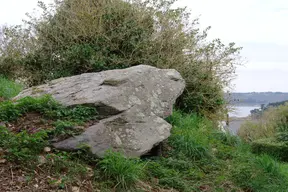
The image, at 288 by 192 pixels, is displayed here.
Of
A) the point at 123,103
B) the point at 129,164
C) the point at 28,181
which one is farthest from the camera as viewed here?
the point at 123,103

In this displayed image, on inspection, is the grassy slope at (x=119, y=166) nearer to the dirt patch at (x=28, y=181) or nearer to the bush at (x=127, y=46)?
the dirt patch at (x=28, y=181)

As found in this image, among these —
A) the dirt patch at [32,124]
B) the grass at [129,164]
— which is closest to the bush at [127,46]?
the grass at [129,164]

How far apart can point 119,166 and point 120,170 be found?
0.04 m

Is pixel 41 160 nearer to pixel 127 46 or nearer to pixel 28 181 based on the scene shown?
pixel 28 181

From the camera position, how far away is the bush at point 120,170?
362 cm

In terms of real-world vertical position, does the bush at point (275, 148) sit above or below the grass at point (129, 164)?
below

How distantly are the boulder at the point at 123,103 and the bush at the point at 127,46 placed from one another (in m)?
2.16

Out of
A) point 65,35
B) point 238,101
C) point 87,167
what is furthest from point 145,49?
point 87,167

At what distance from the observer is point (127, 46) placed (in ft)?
27.5

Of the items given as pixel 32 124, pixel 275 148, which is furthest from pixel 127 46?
pixel 275 148

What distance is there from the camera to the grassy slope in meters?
3.47

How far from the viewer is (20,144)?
3705mm

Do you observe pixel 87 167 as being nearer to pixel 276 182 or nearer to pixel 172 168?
pixel 172 168

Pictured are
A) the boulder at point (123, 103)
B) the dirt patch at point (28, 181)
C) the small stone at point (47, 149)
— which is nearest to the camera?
the dirt patch at point (28, 181)
